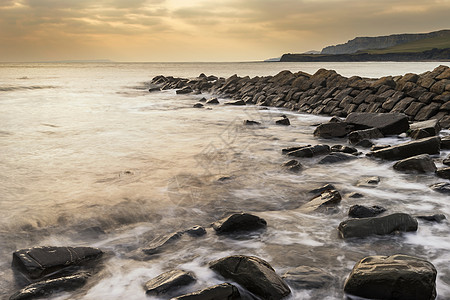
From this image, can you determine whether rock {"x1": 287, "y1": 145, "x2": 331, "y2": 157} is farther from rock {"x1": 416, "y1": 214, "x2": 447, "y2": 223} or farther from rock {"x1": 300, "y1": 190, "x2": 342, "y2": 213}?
rock {"x1": 416, "y1": 214, "x2": 447, "y2": 223}

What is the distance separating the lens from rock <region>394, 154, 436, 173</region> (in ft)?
21.8

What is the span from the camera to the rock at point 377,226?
4.16m

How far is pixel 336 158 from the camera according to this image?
7.70 meters

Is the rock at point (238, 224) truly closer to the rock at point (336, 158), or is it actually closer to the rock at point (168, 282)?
the rock at point (168, 282)

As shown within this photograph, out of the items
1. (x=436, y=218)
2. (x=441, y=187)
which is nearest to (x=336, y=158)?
(x=441, y=187)

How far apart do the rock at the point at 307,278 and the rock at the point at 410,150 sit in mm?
4853

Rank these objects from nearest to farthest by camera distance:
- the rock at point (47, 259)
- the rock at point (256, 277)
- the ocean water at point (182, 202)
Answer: the rock at point (256, 277), the rock at point (47, 259), the ocean water at point (182, 202)

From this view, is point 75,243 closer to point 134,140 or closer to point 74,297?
point 74,297

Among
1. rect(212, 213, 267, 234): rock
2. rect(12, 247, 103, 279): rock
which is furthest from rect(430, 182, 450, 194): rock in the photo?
rect(12, 247, 103, 279): rock

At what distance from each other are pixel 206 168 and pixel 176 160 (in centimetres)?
102

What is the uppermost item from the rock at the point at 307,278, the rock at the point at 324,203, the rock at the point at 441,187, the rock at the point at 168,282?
the rock at the point at 168,282

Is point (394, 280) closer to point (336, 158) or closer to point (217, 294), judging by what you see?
point (217, 294)

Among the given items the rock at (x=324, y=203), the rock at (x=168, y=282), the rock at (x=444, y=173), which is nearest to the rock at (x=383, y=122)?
the rock at (x=444, y=173)

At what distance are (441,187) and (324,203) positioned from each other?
6.53 ft
